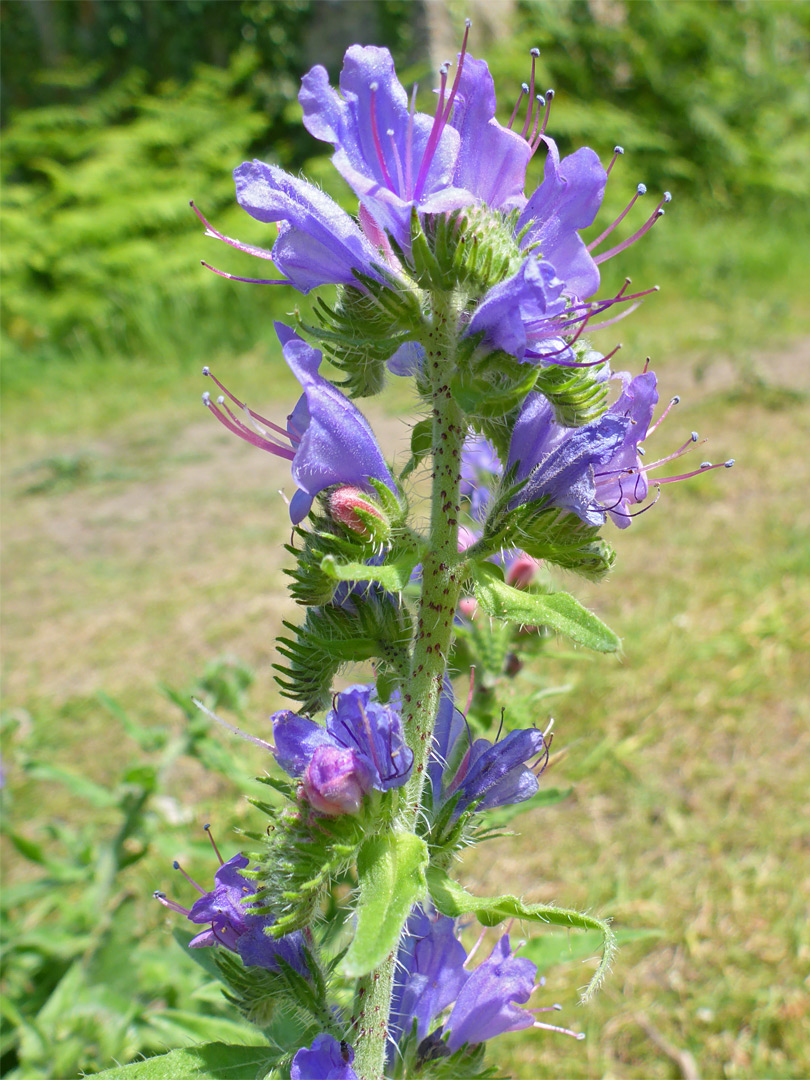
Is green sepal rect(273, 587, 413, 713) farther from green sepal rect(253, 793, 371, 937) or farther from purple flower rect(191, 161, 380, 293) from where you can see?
purple flower rect(191, 161, 380, 293)

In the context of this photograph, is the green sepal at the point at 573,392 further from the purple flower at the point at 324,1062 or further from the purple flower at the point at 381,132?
the purple flower at the point at 324,1062

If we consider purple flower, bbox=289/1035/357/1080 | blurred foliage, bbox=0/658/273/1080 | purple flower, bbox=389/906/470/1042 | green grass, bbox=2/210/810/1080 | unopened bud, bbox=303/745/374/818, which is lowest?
green grass, bbox=2/210/810/1080

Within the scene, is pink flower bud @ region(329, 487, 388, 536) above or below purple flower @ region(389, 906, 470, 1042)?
above

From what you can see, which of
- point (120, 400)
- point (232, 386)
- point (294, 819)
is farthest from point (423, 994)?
point (120, 400)

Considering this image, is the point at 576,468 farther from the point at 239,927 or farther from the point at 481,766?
the point at 239,927

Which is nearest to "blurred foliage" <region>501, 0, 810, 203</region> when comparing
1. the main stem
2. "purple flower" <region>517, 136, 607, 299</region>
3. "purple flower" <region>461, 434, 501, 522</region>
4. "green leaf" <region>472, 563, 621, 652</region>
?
"purple flower" <region>461, 434, 501, 522</region>

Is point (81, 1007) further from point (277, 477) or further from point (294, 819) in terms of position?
point (277, 477)
